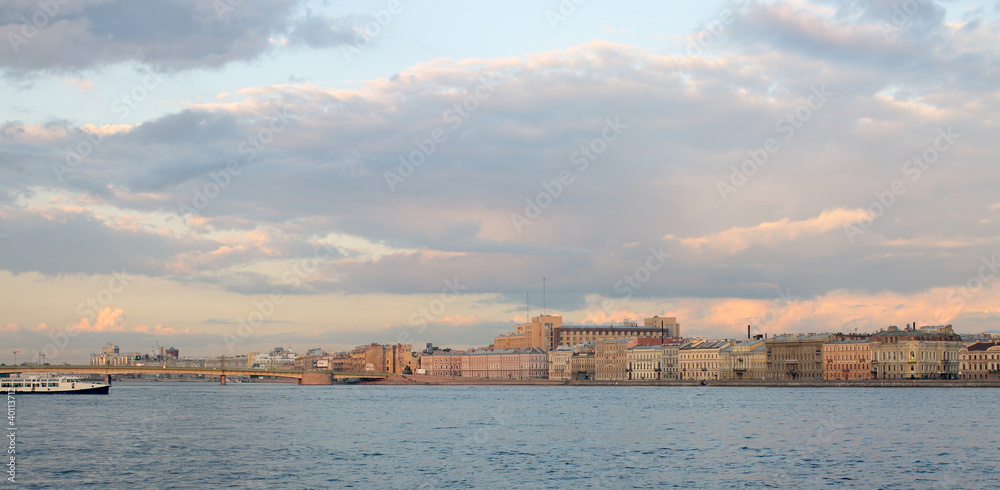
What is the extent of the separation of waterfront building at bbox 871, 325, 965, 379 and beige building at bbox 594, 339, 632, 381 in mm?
46174

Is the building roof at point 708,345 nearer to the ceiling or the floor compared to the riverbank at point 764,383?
nearer to the ceiling

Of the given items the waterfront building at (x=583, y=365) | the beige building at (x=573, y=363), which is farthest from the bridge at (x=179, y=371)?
the waterfront building at (x=583, y=365)

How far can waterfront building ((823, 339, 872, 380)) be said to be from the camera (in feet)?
434

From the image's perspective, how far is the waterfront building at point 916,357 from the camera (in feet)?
416

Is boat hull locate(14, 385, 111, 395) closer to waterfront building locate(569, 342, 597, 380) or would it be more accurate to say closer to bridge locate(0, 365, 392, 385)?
bridge locate(0, 365, 392, 385)

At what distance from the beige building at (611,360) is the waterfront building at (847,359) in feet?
126

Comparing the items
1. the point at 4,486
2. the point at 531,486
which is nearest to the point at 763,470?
the point at 531,486

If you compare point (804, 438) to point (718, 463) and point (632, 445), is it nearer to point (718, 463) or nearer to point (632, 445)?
point (632, 445)

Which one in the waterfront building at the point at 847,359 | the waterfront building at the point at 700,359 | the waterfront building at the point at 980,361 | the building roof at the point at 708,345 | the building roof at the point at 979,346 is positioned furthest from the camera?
the building roof at the point at 708,345

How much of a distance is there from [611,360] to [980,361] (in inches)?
2470

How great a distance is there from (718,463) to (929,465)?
276 inches

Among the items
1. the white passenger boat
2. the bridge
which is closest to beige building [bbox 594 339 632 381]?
the bridge

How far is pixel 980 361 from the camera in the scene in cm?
12444

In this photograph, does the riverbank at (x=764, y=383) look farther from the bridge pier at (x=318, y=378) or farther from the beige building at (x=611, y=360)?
the bridge pier at (x=318, y=378)
